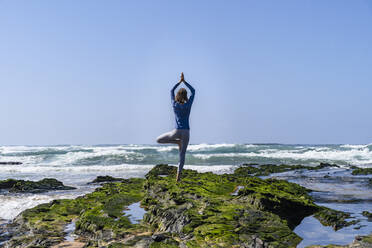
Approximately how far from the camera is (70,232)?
4645mm

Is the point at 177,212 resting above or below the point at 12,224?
above

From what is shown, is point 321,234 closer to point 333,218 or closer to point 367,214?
point 333,218

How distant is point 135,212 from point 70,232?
1.11 m

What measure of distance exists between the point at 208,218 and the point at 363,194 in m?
4.92

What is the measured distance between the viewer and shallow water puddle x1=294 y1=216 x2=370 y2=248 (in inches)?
151

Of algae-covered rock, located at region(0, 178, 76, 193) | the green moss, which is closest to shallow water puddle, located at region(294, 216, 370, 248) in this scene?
the green moss

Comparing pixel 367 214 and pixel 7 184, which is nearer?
pixel 367 214

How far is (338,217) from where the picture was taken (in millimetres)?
4781

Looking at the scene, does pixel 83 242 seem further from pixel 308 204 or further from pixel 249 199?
pixel 308 204

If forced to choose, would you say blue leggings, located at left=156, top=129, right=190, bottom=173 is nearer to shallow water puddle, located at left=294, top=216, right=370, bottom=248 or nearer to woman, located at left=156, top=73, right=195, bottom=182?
woman, located at left=156, top=73, right=195, bottom=182

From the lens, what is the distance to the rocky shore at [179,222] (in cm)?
363

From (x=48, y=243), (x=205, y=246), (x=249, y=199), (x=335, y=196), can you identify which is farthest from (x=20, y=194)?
(x=335, y=196)

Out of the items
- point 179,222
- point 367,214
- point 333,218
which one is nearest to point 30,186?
point 179,222

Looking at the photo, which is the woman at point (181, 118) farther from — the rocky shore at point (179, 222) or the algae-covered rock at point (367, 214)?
the algae-covered rock at point (367, 214)
